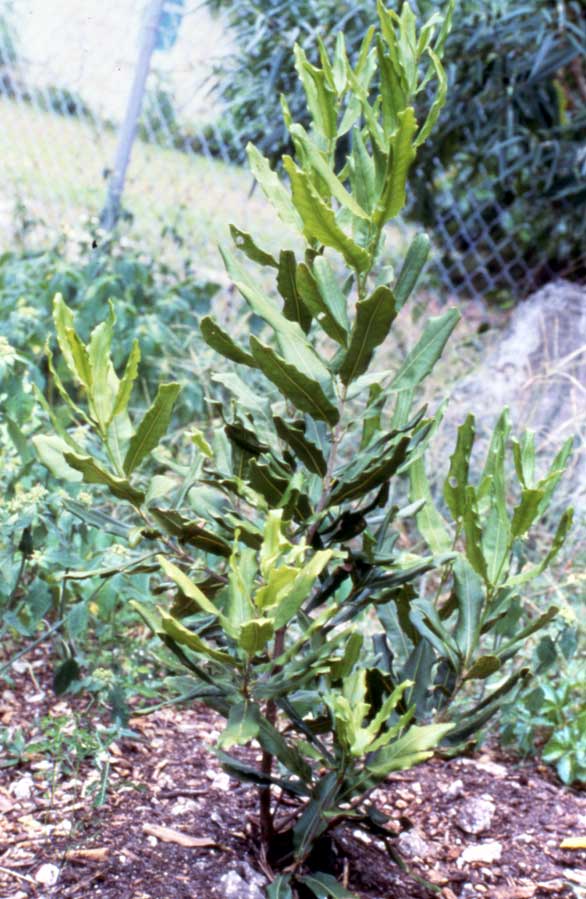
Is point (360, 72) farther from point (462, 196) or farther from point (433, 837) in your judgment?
point (462, 196)

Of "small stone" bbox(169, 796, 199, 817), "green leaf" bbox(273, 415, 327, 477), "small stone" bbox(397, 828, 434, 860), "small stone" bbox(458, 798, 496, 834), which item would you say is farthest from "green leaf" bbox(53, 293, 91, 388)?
"small stone" bbox(458, 798, 496, 834)

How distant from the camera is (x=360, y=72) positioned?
1.50 meters

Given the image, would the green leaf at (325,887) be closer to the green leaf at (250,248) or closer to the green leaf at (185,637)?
the green leaf at (185,637)

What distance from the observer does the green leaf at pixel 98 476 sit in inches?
53.5

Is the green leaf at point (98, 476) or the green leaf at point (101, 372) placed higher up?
the green leaf at point (101, 372)

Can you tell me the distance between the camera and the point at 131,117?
502 centimetres

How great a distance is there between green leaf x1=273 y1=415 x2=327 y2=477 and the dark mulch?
2.17 ft

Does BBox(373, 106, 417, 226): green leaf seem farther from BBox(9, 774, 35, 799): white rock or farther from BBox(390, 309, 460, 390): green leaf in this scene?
BBox(9, 774, 35, 799): white rock

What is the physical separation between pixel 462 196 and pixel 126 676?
142 inches

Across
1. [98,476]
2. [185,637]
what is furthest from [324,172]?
[185,637]

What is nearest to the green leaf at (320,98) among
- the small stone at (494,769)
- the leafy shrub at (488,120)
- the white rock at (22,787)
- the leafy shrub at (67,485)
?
the leafy shrub at (67,485)

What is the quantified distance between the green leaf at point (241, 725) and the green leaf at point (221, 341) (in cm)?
46

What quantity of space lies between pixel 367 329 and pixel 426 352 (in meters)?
0.15

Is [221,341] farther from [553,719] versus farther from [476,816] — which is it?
[553,719]
